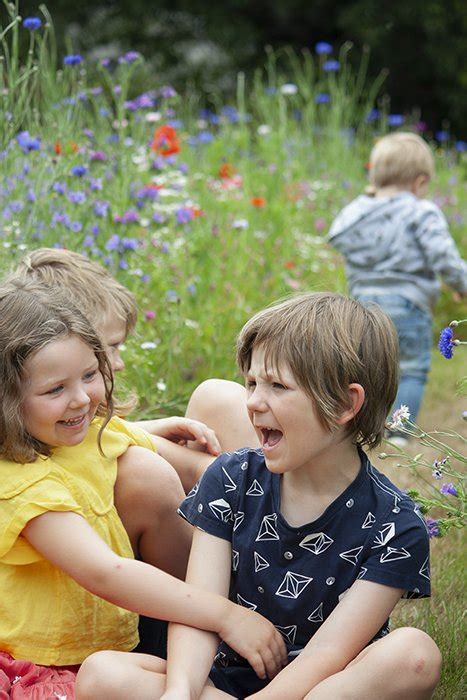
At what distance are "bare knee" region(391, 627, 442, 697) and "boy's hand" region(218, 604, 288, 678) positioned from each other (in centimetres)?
27

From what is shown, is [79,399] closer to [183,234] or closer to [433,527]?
[433,527]

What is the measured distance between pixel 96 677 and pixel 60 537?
27 cm

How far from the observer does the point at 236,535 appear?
83.0 inches

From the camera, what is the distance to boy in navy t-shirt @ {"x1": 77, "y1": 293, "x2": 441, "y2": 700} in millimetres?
1940

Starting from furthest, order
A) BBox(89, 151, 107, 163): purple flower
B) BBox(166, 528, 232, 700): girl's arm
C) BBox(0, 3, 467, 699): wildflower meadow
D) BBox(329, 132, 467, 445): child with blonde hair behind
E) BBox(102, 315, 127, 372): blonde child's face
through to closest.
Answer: BBox(329, 132, 467, 445): child with blonde hair behind
BBox(89, 151, 107, 163): purple flower
BBox(0, 3, 467, 699): wildflower meadow
BBox(102, 315, 127, 372): blonde child's face
BBox(166, 528, 232, 700): girl's arm

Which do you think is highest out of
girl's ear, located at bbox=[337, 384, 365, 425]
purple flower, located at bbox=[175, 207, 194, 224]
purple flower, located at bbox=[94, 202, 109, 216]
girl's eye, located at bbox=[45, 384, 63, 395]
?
purple flower, located at bbox=[94, 202, 109, 216]

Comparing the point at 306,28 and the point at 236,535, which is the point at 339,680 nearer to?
the point at 236,535

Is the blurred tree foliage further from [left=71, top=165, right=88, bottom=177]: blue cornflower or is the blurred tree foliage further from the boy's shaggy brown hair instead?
the boy's shaggy brown hair

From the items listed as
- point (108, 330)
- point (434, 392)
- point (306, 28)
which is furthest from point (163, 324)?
point (306, 28)

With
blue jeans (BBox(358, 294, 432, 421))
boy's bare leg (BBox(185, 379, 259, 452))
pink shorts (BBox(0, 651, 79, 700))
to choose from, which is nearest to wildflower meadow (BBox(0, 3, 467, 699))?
blue jeans (BBox(358, 294, 432, 421))

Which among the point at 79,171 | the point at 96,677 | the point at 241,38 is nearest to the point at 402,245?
the point at 79,171

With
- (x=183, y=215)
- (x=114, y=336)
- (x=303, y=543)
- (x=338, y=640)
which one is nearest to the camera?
(x=338, y=640)

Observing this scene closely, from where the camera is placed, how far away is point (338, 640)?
75.9 inches

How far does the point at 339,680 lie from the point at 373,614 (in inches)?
6.1
